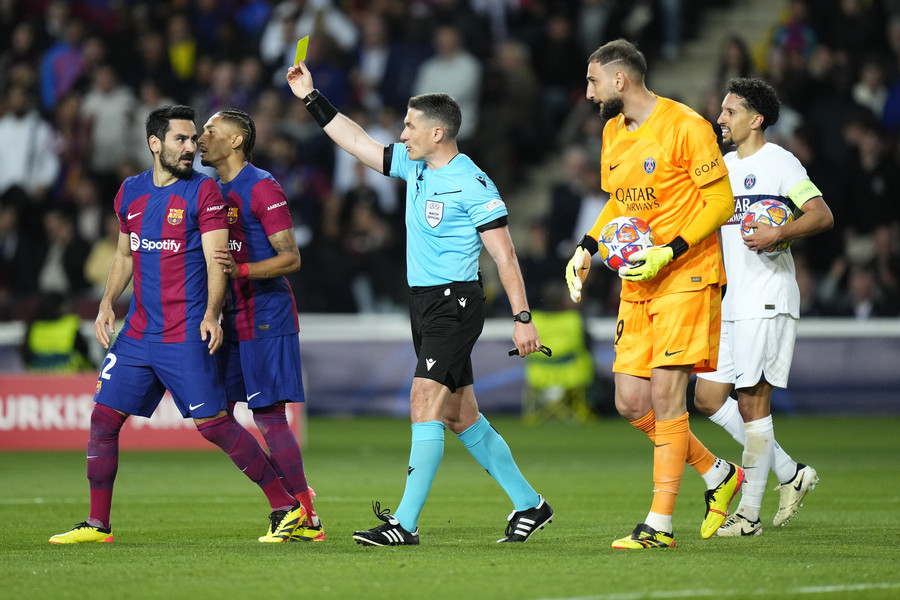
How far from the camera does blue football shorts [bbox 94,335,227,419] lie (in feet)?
24.3

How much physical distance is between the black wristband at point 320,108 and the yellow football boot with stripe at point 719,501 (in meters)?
3.00

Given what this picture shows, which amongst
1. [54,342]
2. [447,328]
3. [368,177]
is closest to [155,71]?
[368,177]

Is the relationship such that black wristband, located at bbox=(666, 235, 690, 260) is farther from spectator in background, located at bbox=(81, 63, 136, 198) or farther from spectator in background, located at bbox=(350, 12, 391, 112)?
spectator in background, located at bbox=(81, 63, 136, 198)

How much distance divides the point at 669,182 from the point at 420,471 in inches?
78.1

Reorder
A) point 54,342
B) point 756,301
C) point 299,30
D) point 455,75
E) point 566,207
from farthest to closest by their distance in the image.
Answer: point 299,30, point 455,75, point 566,207, point 54,342, point 756,301

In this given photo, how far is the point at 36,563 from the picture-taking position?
6.57m

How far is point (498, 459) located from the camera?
7535 millimetres

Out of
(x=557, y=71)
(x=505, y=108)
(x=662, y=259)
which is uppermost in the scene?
(x=557, y=71)

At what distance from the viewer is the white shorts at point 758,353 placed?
26.1 feet

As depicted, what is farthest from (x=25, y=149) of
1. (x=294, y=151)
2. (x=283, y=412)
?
(x=283, y=412)

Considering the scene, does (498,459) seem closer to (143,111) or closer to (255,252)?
(255,252)

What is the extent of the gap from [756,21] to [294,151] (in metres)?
7.95

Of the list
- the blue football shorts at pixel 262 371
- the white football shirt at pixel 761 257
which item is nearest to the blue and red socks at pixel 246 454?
the blue football shorts at pixel 262 371

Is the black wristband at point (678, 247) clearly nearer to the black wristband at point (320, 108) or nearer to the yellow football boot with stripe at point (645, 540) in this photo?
the yellow football boot with stripe at point (645, 540)
